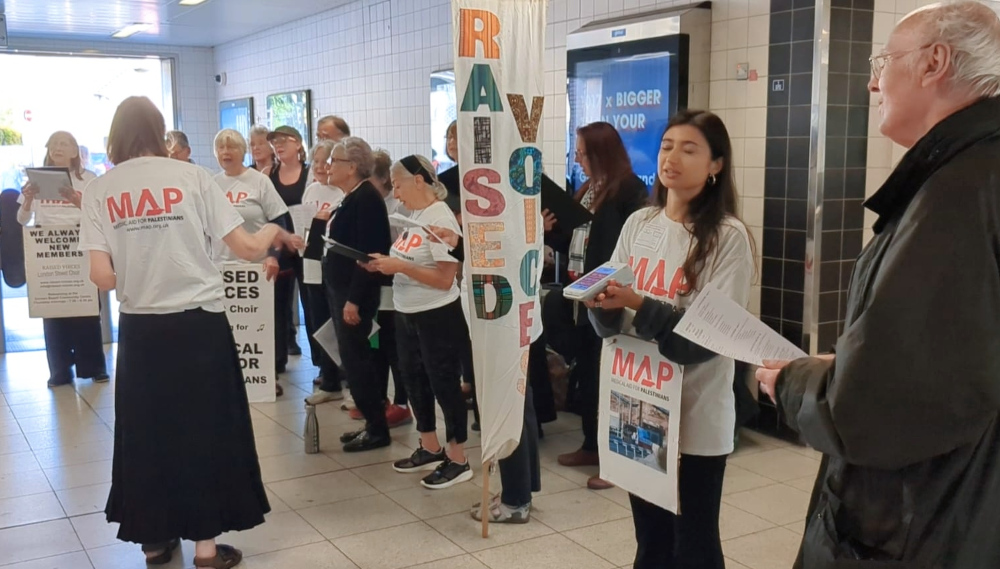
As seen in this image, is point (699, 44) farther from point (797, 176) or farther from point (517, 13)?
point (517, 13)

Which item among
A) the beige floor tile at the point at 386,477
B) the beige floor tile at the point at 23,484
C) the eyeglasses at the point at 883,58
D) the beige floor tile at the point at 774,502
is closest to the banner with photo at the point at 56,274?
the beige floor tile at the point at 23,484

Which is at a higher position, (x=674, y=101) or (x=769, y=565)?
(x=674, y=101)

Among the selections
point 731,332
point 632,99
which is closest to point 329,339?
point 632,99

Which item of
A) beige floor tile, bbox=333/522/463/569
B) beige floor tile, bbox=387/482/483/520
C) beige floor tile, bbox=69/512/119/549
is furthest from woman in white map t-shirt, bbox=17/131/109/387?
beige floor tile, bbox=333/522/463/569

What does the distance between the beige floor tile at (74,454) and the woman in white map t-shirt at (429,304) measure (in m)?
1.62

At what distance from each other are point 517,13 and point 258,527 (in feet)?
7.36

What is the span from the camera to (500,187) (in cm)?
306

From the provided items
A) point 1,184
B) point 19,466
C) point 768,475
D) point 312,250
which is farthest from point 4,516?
point 1,184

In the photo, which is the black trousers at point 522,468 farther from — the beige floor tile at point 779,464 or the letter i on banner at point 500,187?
the beige floor tile at point 779,464

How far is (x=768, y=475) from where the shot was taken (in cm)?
412

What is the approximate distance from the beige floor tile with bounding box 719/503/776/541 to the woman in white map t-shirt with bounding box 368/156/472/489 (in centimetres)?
116

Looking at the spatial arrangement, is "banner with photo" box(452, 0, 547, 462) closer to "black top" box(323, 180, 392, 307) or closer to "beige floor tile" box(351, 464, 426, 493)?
"beige floor tile" box(351, 464, 426, 493)

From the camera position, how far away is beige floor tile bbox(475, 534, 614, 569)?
10.5 ft

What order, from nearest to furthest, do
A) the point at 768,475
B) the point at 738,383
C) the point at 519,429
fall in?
the point at 738,383
the point at 519,429
the point at 768,475
